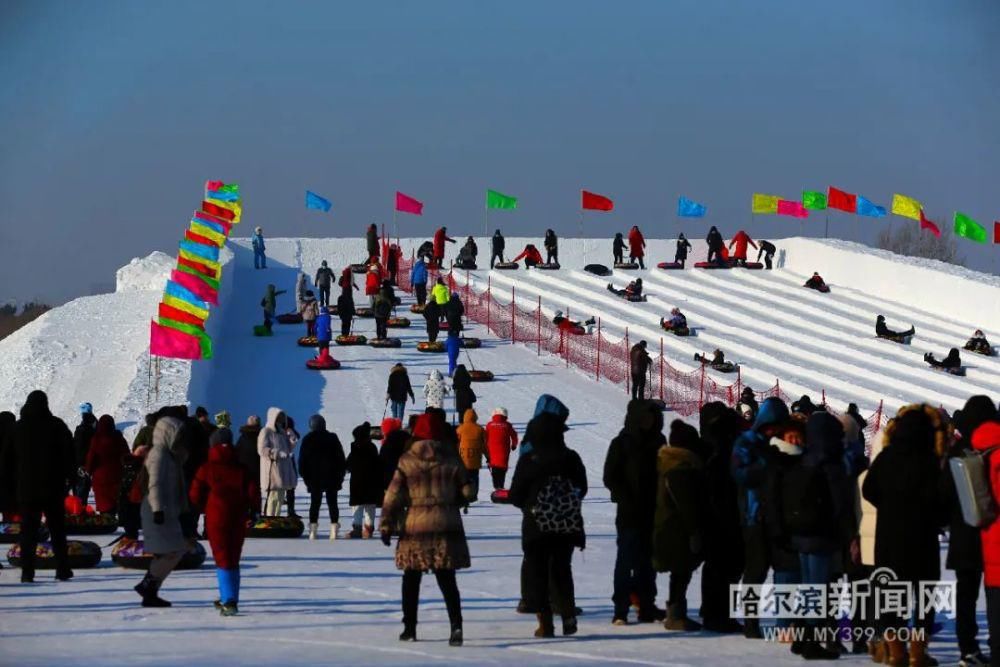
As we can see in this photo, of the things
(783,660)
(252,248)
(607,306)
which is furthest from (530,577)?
(252,248)

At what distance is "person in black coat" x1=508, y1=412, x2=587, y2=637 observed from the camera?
10461 mm

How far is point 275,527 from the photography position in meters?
16.5

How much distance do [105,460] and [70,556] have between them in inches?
97.2

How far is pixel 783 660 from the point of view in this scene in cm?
980

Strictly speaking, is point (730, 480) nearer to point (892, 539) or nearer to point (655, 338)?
point (892, 539)

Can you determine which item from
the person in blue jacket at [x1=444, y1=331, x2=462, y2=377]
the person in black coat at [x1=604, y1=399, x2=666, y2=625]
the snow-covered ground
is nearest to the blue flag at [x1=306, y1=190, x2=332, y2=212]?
the snow-covered ground

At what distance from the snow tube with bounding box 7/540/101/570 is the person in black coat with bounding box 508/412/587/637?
4.41 metres

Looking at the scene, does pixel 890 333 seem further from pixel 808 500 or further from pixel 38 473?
pixel 808 500

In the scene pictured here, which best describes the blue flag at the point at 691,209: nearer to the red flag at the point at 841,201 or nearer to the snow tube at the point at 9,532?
the red flag at the point at 841,201

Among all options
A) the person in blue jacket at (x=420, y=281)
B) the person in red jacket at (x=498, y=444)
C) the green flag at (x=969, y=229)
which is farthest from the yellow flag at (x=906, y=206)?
the person in red jacket at (x=498, y=444)

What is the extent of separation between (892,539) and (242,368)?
23.0m

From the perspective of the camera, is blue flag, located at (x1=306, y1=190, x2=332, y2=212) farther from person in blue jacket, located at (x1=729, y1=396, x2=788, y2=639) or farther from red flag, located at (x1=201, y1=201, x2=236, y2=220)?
person in blue jacket, located at (x1=729, y1=396, x2=788, y2=639)

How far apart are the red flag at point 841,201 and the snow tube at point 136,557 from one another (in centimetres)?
3668

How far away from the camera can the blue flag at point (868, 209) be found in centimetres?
4909
